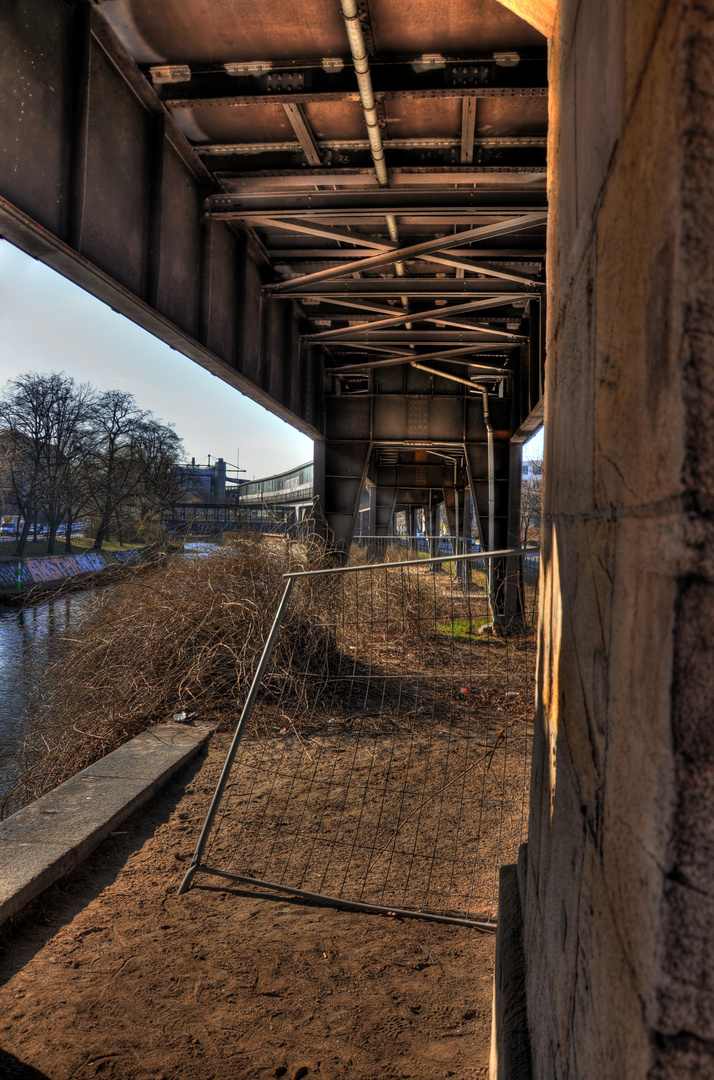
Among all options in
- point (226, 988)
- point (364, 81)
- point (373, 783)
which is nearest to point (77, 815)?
point (226, 988)

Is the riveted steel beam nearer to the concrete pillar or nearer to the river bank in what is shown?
the concrete pillar

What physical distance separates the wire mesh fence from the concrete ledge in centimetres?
71

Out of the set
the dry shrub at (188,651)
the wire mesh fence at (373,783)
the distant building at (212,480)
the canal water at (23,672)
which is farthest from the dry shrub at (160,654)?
the distant building at (212,480)

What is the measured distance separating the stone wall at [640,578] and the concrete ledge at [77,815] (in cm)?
368

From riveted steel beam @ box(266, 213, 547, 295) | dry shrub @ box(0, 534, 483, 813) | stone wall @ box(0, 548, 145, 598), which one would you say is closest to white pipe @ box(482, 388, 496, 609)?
dry shrub @ box(0, 534, 483, 813)

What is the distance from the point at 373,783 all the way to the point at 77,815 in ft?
8.41

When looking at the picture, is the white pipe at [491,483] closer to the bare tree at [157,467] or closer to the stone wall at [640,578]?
the stone wall at [640,578]

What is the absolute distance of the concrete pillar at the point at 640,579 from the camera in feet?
2.39

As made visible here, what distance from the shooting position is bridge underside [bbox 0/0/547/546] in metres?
4.83

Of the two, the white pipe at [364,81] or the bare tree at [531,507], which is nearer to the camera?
the white pipe at [364,81]

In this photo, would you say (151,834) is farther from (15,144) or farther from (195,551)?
(195,551)

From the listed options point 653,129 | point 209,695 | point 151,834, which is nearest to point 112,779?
point 151,834

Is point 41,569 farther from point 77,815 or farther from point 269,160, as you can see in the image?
point 77,815

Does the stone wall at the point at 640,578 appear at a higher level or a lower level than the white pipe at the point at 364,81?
lower
